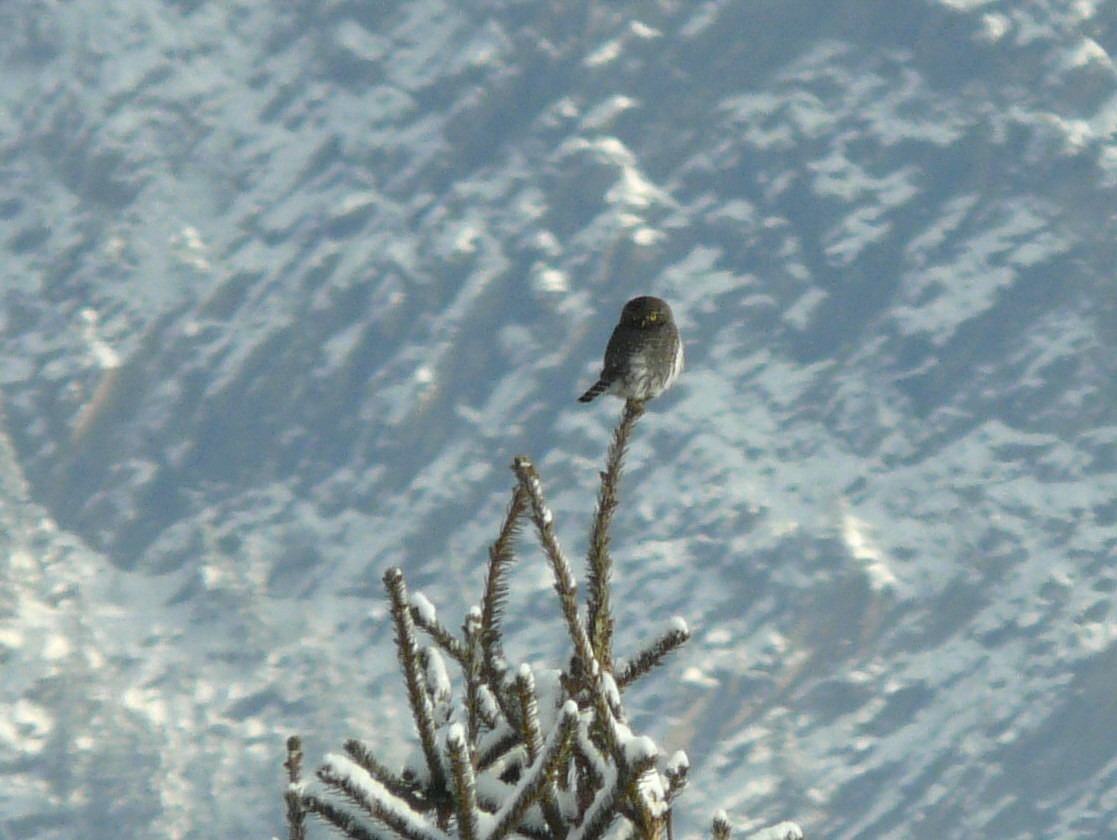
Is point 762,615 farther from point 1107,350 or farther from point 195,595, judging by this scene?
point 195,595

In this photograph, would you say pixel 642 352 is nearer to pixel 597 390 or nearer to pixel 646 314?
pixel 646 314

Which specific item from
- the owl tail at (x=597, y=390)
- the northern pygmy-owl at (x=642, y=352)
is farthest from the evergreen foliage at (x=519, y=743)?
the owl tail at (x=597, y=390)

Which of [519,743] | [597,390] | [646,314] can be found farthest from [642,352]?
[519,743]

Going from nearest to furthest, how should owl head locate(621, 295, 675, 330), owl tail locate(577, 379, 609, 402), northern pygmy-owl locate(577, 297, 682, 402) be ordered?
northern pygmy-owl locate(577, 297, 682, 402)
owl head locate(621, 295, 675, 330)
owl tail locate(577, 379, 609, 402)

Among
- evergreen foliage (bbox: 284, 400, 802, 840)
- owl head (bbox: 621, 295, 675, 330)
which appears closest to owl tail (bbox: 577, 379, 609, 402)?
owl head (bbox: 621, 295, 675, 330)

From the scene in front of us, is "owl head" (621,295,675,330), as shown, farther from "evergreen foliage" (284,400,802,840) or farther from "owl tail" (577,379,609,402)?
"evergreen foliage" (284,400,802,840)

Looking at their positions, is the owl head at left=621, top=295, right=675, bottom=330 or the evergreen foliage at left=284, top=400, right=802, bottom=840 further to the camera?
the owl head at left=621, top=295, right=675, bottom=330

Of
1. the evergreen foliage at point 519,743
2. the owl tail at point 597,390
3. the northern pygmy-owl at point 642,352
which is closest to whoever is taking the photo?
the evergreen foliage at point 519,743

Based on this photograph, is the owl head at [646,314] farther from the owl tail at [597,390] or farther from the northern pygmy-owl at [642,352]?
the owl tail at [597,390]
